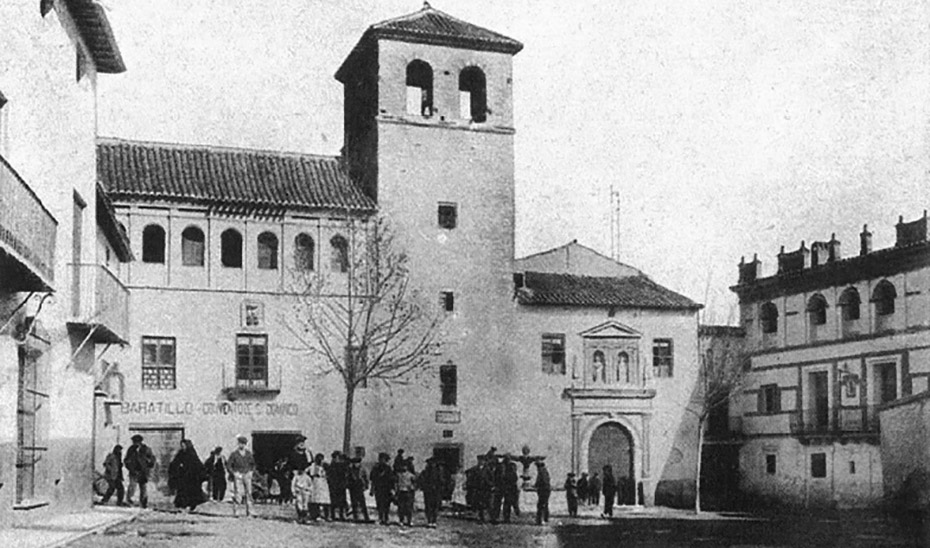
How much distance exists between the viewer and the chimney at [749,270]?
40625mm

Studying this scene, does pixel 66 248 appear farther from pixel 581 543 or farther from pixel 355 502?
pixel 581 543

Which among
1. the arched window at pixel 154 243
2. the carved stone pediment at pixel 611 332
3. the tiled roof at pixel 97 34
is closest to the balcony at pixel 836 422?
the carved stone pediment at pixel 611 332

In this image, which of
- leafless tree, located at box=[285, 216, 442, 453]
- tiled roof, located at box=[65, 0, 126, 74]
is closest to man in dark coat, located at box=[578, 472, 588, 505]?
leafless tree, located at box=[285, 216, 442, 453]

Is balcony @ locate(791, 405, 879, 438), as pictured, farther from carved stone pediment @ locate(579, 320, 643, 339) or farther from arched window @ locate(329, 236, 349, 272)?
arched window @ locate(329, 236, 349, 272)

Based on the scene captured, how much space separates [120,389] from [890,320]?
65.6 ft

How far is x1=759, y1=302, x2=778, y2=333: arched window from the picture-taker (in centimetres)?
3991

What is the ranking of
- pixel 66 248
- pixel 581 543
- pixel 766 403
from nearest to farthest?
1. pixel 66 248
2. pixel 581 543
3. pixel 766 403

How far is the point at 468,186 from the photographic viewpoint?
34.8 metres

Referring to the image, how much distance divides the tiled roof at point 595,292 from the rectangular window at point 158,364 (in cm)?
963

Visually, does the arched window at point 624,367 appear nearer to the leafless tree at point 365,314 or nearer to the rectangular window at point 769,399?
the rectangular window at point 769,399

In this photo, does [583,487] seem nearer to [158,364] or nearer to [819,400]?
[819,400]

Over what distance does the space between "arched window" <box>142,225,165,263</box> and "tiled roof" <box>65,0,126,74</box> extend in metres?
11.0

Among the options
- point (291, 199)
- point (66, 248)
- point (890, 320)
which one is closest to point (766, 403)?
point (890, 320)

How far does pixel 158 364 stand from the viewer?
31.3m
